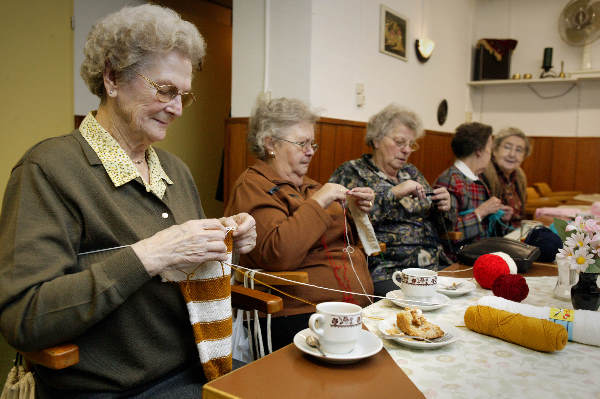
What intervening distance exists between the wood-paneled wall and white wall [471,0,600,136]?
23 cm

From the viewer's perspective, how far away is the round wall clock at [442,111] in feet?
18.1

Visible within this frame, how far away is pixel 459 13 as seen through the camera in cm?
600

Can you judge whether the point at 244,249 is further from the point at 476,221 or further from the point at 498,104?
the point at 498,104

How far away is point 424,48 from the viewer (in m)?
4.82

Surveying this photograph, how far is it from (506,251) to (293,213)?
81cm

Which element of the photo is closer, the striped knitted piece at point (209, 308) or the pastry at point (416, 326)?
the pastry at point (416, 326)

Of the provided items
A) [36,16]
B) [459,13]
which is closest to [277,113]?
[36,16]

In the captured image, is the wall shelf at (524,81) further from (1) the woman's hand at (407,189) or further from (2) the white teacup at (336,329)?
(2) the white teacup at (336,329)

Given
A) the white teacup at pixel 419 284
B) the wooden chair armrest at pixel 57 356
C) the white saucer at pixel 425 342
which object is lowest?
the wooden chair armrest at pixel 57 356

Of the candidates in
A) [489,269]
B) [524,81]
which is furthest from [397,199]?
[524,81]

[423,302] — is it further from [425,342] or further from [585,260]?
[585,260]

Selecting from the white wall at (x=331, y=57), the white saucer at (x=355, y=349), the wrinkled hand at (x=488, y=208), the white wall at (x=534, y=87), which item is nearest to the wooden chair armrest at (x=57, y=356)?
the white saucer at (x=355, y=349)

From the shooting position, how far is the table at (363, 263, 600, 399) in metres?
0.85

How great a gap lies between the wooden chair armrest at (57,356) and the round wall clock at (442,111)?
513 centimetres
